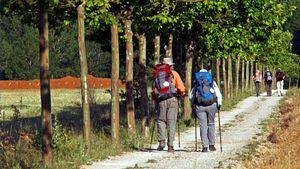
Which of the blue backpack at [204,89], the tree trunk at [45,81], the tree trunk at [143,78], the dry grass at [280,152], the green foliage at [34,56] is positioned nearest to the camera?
the dry grass at [280,152]

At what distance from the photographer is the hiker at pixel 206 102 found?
15266 mm

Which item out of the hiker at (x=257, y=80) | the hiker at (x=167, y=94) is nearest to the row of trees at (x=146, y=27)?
the hiker at (x=167, y=94)

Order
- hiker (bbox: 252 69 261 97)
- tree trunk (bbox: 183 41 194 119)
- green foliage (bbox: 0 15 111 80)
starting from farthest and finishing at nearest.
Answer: green foliage (bbox: 0 15 111 80), hiker (bbox: 252 69 261 97), tree trunk (bbox: 183 41 194 119)

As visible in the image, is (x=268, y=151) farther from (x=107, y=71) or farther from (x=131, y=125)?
(x=107, y=71)

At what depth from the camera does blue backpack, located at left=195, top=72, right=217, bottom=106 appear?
1524 centimetres

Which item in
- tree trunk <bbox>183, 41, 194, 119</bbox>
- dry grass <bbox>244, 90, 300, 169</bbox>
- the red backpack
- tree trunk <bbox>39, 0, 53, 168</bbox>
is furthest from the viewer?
tree trunk <bbox>183, 41, 194, 119</bbox>

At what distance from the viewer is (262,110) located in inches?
1288

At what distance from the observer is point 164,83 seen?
14.9 metres

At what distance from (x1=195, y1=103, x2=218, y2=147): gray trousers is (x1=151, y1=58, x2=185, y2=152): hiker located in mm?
645

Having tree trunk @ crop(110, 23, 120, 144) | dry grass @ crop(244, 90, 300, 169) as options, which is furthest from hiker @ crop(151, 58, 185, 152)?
dry grass @ crop(244, 90, 300, 169)

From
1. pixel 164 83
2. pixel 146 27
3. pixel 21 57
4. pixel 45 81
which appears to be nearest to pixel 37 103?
pixel 146 27

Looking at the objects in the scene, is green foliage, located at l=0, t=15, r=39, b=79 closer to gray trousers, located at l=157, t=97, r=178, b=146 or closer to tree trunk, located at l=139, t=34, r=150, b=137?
tree trunk, located at l=139, t=34, r=150, b=137

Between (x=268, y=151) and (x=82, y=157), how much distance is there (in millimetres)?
4359

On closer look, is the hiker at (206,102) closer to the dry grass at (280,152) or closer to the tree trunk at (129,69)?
the dry grass at (280,152)
